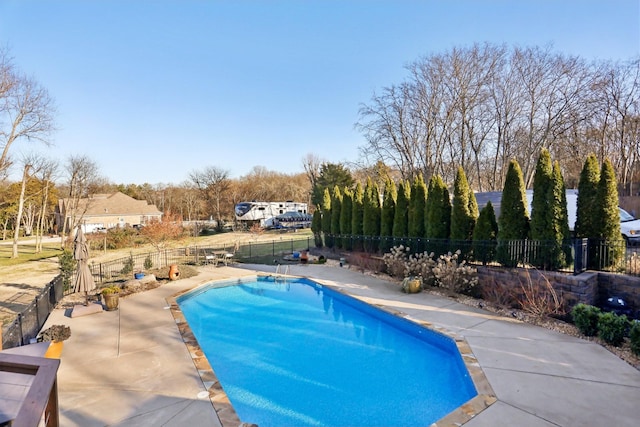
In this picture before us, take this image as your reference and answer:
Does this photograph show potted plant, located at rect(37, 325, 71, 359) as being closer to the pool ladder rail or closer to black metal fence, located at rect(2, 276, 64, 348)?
black metal fence, located at rect(2, 276, 64, 348)

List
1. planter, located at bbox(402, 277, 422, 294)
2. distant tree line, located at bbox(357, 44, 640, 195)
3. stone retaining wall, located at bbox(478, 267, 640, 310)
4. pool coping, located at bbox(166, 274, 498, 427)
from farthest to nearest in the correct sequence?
1. distant tree line, located at bbox(357, 44, 640, 195)
2. planter, located at bbox(402, 277, 422, 294)
3. stone retaining wall, located at bbox(478, 267, 640, 310)
4. pool coping, located at bbox(166, 274, 498, 427)

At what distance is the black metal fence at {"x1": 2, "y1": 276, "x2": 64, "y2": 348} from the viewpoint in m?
5.38

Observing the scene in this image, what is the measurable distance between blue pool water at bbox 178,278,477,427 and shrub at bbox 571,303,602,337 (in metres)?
2.41

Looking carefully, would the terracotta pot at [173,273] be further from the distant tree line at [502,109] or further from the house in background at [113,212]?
the house in background at [113,212]

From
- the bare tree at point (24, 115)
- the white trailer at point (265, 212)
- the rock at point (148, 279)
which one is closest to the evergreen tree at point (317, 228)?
the rock at point (148, 279)

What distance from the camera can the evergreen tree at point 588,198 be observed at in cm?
751

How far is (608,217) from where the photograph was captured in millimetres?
7348

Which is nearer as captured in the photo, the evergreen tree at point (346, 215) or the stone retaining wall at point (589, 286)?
the stone retaining wall at point (589, 286)

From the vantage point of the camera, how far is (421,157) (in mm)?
22453

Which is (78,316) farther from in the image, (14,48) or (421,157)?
(421,157)

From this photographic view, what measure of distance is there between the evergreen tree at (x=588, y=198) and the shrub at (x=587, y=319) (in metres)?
2.41

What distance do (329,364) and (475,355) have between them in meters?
2.52

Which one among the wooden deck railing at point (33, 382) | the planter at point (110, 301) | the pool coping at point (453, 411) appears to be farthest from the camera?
the planter at point (110, 301)

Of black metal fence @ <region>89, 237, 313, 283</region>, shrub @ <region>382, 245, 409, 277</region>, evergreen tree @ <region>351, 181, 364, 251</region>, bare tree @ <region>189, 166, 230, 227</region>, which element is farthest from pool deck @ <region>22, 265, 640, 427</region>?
bare tree @ <region>189, 166, 230, 227</region>
